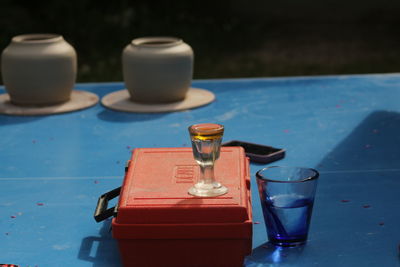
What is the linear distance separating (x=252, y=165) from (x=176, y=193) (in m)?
0.75

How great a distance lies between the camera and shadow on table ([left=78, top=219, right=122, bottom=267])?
67.7 inches

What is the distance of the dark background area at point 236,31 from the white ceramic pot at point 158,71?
2072 mm

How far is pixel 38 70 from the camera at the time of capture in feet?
10.6

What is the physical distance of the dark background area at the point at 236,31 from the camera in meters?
5.65

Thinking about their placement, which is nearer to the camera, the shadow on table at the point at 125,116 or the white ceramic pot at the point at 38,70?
the shadow on table at the point at 125,116

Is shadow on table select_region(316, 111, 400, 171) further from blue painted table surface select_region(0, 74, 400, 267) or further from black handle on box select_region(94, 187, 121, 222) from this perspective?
black handle on box select_region(94, 187, 121, 222)

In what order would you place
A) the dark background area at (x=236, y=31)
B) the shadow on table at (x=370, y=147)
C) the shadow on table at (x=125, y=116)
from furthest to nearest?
the dark background area at (x=236, y=31) < the shadow on table at (x=125, y=116) < the shadow on table at (x=370, y=147)

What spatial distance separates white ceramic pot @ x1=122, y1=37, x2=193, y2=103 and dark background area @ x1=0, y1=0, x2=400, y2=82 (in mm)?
2072

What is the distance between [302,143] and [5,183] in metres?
0.98

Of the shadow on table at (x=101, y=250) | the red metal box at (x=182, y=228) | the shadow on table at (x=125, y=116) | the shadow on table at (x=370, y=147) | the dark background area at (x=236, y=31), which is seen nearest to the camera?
the red metal box at (x=182, y=228)

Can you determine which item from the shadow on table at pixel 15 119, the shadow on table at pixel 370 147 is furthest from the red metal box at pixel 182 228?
the shadow on table at pixel 15 119

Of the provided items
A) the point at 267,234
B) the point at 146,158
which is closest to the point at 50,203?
the point at 146,158

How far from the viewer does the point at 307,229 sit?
1757 millimetres

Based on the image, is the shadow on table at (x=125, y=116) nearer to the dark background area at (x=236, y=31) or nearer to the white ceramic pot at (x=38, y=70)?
the white ceramic pot at (x=38, y=70)
